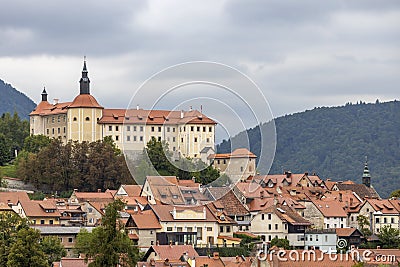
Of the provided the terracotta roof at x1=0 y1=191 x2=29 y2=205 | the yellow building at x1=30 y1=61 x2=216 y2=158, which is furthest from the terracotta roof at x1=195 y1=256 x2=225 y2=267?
the yellow building at x1=30 y1=61 x2=216 y2=158

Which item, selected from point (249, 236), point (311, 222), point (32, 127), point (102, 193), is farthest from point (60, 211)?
point (32, 127)

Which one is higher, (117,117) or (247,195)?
(117,117)

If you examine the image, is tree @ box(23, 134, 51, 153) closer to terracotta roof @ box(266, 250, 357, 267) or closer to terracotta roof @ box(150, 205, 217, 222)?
terracotta roof @ box(150, 205, 217, 222)

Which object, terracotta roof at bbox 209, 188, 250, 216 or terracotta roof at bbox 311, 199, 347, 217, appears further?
terracotta roof at bbox 311, 199, 347, 217

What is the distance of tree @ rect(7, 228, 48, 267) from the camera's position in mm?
57719

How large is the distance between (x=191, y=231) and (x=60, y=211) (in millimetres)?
11789

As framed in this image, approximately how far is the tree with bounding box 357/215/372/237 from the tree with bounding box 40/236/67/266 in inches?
1096

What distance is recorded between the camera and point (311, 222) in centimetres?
9319

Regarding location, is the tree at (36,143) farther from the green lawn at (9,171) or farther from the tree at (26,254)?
the tree at (26,254)

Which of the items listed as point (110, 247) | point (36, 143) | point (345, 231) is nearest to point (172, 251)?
point (110, 247)

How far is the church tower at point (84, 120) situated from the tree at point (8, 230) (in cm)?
4332

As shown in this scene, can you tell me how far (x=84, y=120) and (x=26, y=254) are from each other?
62634mm

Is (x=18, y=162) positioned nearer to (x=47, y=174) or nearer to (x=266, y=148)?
(x=47, y=174)

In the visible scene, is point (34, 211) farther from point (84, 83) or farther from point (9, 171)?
point (84, 83)
